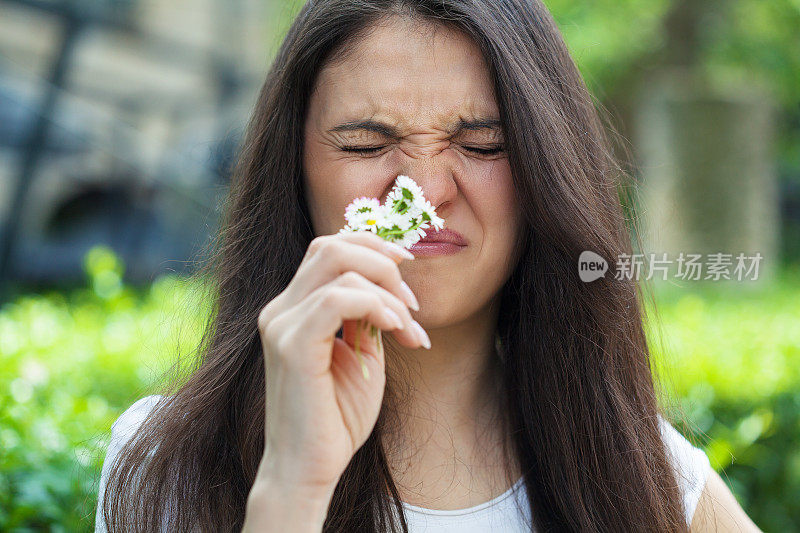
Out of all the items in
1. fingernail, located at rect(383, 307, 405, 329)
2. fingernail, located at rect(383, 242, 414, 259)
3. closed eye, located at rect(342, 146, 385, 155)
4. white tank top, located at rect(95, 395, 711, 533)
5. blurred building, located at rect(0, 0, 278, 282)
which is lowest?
white tank top, located at rect(95, 395, 711, 533)

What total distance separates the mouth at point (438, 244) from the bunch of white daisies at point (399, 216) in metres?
0.19

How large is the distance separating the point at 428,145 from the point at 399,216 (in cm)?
32

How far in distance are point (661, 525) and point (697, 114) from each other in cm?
684

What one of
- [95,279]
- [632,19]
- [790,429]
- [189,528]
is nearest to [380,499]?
[189,528]

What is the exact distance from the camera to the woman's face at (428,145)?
1976mm

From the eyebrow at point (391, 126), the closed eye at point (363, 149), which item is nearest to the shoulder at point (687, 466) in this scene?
the eyebrow at point (391, 126)

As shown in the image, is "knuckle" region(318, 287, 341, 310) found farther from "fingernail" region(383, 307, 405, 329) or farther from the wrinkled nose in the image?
the wrinkled nose

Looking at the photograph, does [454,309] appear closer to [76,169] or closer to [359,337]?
[359,337]

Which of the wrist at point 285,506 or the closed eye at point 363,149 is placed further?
the closed eye at point 363,149

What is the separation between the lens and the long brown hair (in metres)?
2.01

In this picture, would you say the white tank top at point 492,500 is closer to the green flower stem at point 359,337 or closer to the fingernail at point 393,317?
the green flower stem at point 359,337

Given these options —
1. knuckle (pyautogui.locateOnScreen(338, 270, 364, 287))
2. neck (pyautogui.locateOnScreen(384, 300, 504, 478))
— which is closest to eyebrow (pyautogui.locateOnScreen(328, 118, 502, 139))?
neck (pyautogui.locateOnScreen(384, 300, 504, 478))

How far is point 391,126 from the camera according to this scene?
1.97 metres

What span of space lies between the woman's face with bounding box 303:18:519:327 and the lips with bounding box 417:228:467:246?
Answer: 2 centimetres
